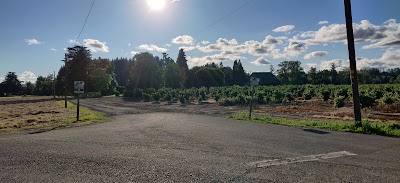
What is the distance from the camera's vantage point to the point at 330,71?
119062 millimetres

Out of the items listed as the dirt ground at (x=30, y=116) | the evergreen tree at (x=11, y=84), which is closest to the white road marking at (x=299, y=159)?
the dirt ground at (x=30, y=116)

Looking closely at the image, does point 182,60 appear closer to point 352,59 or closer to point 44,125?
point 44,125

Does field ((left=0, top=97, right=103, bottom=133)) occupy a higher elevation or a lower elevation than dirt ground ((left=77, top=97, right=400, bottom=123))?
lower

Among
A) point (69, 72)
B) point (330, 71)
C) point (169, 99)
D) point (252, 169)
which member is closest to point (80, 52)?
point (69, 72)

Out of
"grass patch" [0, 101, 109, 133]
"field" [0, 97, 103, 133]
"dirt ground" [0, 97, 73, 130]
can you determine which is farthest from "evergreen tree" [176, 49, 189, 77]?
"grass patch" [0, 101, 109, 133]

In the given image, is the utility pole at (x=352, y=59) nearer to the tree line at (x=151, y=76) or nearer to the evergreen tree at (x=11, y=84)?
the tree line at (x=151, y=76)

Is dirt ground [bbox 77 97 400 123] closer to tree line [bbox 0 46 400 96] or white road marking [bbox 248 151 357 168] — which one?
white road marking [bbox 248 151 357 168]

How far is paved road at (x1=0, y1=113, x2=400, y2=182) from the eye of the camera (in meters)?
5.59

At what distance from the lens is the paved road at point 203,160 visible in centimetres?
559

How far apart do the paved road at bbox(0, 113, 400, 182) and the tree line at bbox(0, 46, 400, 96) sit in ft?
138

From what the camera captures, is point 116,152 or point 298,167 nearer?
point 298,167

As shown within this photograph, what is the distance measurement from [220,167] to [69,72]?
7989 cm

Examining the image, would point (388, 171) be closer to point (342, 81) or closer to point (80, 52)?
point (80, 52)

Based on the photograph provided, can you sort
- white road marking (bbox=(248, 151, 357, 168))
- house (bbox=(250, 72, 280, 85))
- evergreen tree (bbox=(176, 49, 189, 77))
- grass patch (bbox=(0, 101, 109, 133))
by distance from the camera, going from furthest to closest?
1. evergreen tree (bbox=(176, 49, 189, 77))
2. house (bbox=(250, 72, 280, 85))
3. grass patch (bbox=(0, 101, 109, 133))
4. white road marking (bbox=(248, 151, 357, 168))
